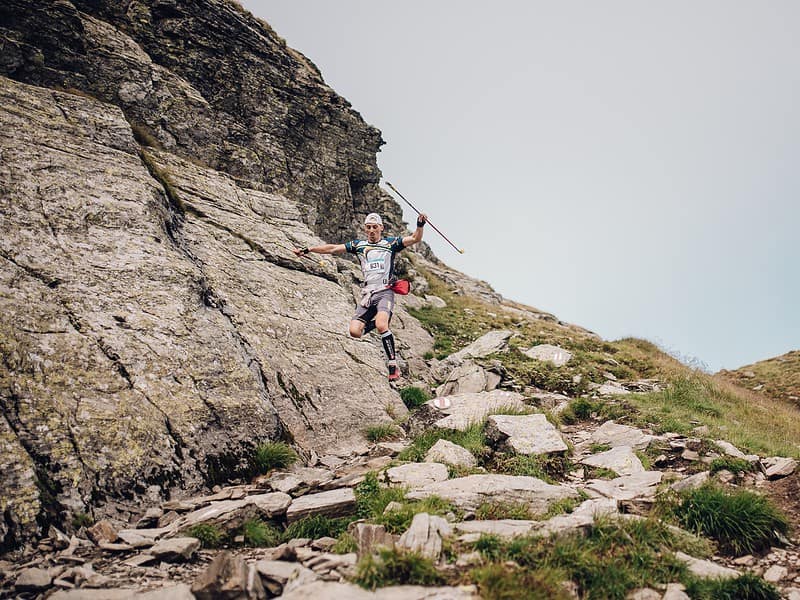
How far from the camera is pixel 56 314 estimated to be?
28.6ft

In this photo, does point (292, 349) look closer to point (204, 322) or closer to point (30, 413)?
point (204, 322)

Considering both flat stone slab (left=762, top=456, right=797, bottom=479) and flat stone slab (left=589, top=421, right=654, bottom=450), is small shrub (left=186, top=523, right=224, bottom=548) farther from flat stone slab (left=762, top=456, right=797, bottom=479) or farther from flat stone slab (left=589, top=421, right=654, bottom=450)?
flat stone slab (left=762, top=456, right=797, bottom=479)

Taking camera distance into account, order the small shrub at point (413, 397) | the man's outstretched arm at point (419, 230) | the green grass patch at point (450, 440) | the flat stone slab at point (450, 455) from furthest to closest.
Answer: the small shrub at point (413, 397), the man's outstretched arm at point (419, 230), the green grass patch at point (450, 440), the flat stone slab at point (450, 455)

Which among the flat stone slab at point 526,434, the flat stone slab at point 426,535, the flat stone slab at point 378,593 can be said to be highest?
the flat stone slab at point 526,434

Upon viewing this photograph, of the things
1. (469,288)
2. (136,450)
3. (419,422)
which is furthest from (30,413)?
(469,288)

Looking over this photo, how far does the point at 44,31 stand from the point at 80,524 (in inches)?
924

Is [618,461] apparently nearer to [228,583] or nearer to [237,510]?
[237,510]

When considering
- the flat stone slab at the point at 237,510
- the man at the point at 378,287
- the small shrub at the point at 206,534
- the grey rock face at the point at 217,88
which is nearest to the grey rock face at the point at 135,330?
the flat stone slab at the point at 237,510

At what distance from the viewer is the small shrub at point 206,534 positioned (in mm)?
6258

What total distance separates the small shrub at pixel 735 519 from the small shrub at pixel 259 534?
19.3ft

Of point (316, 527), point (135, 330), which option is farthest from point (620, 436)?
point (135, 330)

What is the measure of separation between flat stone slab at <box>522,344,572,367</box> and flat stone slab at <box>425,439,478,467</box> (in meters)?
9.88

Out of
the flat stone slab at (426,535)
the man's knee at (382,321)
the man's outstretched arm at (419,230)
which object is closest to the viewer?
the flat stone slab at (426,535)

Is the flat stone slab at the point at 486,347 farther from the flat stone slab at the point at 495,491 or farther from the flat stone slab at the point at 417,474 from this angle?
the flat stone slab at the point at 495,491
